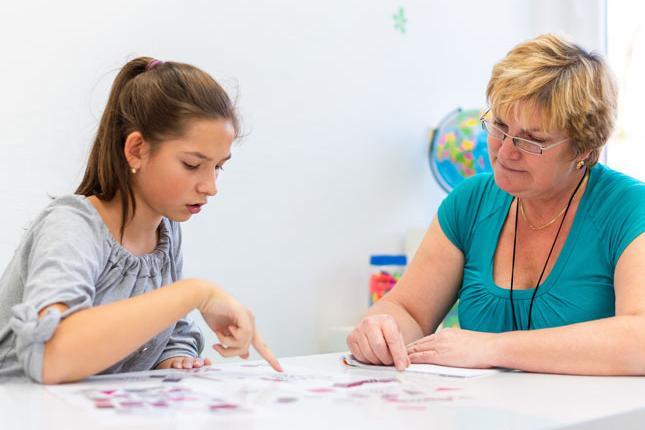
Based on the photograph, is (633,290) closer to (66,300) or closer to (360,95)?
(66,300)

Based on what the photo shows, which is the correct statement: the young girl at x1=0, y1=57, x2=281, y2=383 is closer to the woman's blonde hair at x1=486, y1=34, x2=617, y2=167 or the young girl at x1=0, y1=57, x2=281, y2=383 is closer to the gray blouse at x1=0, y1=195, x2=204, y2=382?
the gray blouse at x1=0, y1=195, x2=204, y2=382

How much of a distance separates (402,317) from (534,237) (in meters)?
0.29

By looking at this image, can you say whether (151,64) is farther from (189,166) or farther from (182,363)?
(182,363)

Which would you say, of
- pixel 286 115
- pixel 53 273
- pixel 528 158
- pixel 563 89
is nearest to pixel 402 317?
pixel 528 158

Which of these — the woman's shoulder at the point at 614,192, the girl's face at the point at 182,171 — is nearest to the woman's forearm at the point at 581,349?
the woman's shoulder at the point at 614,192

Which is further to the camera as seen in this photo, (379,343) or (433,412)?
(379,343)

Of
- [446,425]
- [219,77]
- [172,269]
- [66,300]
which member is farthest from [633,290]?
[219,77]

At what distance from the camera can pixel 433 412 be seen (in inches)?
33.4

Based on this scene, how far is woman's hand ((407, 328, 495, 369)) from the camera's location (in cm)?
123

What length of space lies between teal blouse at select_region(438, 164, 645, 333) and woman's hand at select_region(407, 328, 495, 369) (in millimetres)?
225

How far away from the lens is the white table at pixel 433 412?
772mm

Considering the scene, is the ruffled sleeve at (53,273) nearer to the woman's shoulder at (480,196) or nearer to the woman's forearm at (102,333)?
the woman's forearm at (102,333)

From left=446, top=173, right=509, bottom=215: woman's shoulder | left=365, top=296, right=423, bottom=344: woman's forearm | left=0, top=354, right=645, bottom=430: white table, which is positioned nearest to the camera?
left=0, top=354, right=645, bottom=430: white table

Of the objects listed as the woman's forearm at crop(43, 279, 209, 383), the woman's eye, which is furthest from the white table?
the woman's eye
